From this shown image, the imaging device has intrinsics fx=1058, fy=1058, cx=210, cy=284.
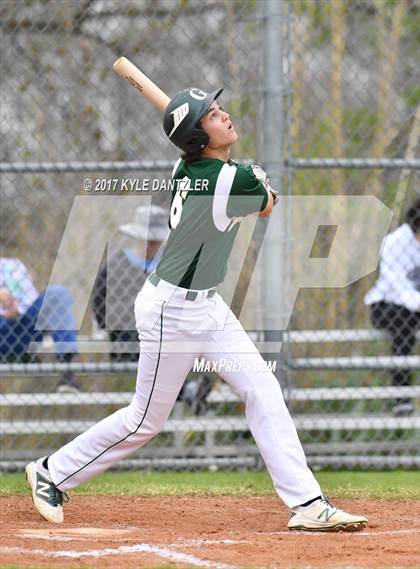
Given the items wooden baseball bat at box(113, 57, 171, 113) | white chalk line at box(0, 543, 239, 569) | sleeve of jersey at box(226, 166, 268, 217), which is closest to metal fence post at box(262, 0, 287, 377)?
wooden baseball bat at box(113, 57, 171, 113)

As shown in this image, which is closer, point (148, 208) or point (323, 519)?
point (323, 519)

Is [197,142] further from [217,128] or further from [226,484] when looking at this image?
[226,484]

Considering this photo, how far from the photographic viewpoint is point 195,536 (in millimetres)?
4363

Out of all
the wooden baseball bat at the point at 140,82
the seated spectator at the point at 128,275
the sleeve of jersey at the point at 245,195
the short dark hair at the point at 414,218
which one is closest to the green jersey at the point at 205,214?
the sleeve of jersey at the point at 245,195

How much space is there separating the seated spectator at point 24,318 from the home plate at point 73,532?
225 cm

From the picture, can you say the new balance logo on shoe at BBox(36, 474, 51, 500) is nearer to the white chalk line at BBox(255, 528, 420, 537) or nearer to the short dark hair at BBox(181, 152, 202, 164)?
the white chalk line at BBox(255, 528, 420, 537)

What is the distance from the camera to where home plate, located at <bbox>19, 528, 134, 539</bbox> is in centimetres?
437

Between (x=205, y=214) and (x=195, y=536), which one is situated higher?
(x=205, y=214)

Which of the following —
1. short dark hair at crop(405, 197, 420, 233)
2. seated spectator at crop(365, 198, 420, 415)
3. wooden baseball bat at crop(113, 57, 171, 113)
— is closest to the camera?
wooden baseball bat at crop(113, 57, 171, 113)

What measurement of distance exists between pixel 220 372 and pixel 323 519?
0.76 metres

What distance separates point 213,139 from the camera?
446 cm

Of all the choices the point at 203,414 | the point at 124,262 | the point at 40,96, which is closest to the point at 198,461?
the point at 203,414

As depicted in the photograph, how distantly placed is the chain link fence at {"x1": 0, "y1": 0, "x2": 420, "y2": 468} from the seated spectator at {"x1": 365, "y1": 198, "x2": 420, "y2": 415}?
0.05ft

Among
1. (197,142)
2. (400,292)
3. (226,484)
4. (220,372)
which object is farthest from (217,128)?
(400,292)
